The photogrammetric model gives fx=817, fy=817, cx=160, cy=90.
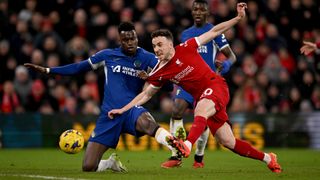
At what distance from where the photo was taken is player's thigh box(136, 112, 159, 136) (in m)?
11.4

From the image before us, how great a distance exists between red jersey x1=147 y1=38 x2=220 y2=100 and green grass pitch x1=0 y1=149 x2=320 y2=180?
1.24 meters

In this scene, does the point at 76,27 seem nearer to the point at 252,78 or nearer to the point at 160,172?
the point at 252,78

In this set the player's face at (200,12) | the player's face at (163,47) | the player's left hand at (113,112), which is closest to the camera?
the player's face at (163,47)

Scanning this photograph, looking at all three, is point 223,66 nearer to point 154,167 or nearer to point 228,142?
point 154,167

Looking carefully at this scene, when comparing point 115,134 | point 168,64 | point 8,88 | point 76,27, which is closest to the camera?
point 168,64

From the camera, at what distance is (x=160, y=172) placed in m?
11.7

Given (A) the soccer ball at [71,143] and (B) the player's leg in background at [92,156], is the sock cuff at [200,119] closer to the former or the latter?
(B) the player's leg in background at [92,156]

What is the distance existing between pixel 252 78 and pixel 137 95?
9.40 m

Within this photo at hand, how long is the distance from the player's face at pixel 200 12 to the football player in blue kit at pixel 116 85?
1.87 metres

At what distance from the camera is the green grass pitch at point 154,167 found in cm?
1092

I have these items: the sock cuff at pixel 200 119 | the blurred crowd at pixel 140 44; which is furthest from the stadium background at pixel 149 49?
the sock cuff at pixel 200 119

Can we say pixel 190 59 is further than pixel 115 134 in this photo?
No

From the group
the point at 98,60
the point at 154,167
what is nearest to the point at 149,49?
the point at 154,167

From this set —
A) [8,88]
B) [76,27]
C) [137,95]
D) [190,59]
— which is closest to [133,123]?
[137,95]
